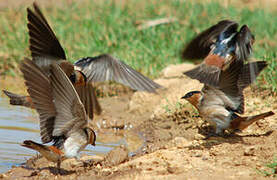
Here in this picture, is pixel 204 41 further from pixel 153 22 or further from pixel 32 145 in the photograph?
pixel 153 22

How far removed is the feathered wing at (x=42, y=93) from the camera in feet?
13.5

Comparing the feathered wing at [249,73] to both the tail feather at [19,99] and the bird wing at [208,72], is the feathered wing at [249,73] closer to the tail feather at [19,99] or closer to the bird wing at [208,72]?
the bird wing at [208,72]

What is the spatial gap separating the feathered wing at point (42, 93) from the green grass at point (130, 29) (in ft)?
9.65

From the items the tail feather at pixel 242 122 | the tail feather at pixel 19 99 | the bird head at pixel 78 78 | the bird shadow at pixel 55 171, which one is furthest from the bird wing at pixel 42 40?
the tail feather at pixel 242 122

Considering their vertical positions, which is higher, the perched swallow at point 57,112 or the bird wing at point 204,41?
the bird wing at point 204,41

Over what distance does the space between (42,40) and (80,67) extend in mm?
668

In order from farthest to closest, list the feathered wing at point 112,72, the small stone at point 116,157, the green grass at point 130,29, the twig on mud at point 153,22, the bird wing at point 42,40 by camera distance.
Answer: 1. the twig on mud at point 153,22
2. the green grass at point 130,29
3. the feathered wing at point 112,72
4. the bird wing at point 42,40
5. the small stone at point 116,157

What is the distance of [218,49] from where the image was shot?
6.08 m

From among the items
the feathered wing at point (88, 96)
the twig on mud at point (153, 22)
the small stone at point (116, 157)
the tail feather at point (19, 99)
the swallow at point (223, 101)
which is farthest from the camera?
the twig on mud at point (153, 22)

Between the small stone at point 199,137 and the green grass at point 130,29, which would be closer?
the small stone at point 199,137

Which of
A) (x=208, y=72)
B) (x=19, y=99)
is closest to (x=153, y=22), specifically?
(x=208, y=72)

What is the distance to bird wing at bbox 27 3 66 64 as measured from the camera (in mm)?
4766

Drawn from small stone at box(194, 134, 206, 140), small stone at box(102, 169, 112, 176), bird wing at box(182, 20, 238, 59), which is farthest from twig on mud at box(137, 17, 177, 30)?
small stone at box(102, 169, 112, 176)

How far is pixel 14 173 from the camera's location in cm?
452
